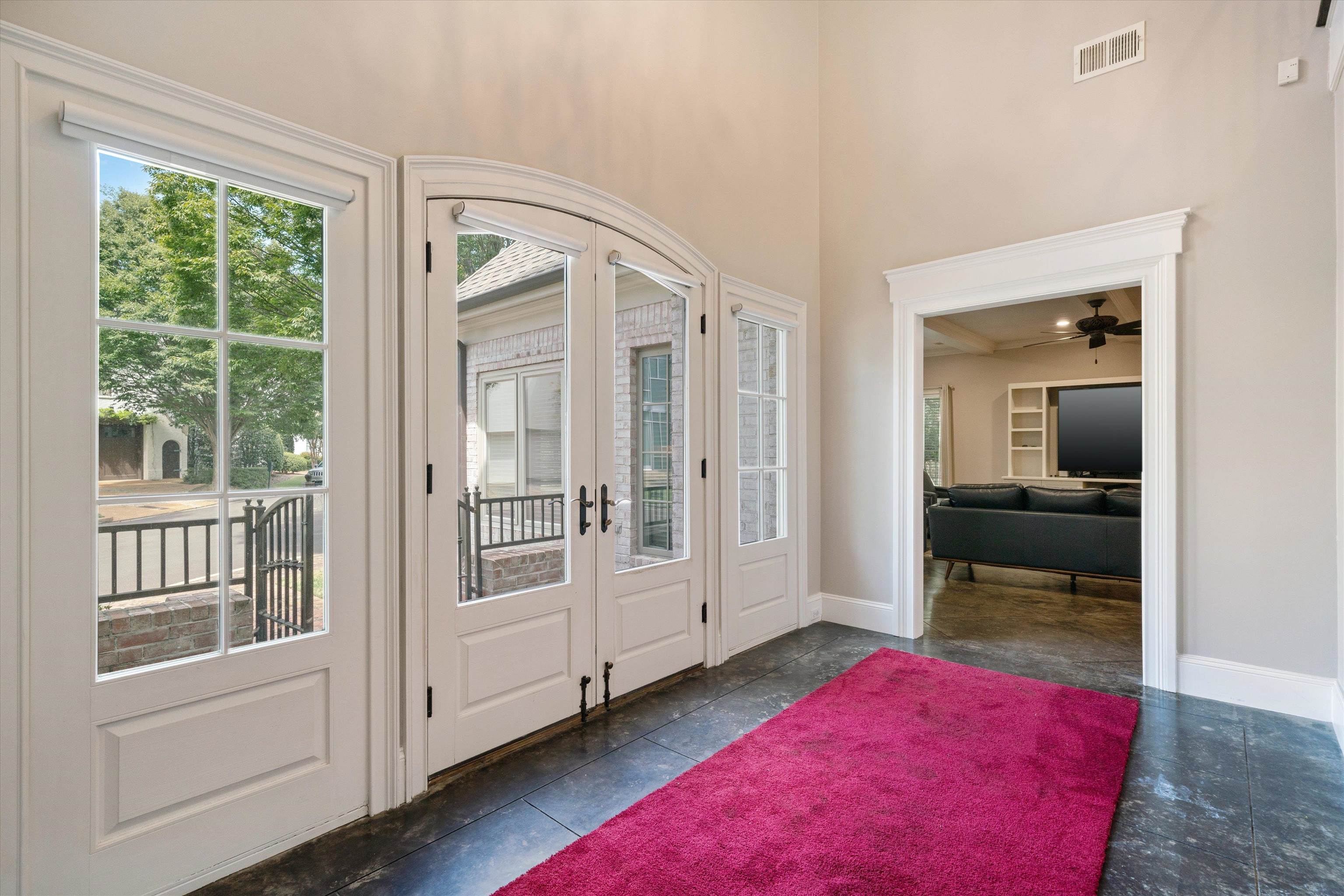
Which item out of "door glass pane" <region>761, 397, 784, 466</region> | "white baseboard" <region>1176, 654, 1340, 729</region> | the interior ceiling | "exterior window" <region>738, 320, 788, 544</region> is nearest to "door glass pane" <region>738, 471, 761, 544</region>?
"exterior window" <region>738, 320, 788, 544</region>

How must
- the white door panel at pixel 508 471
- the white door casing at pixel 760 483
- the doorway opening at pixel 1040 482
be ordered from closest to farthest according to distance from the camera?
1. the white door panel at pixel 508 471
2. the white door casing at pixel 760 483
3. the doorway opening at pixel 1040 482

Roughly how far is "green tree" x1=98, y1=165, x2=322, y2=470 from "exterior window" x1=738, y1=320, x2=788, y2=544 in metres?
2.37

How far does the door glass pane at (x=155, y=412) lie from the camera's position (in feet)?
5.39

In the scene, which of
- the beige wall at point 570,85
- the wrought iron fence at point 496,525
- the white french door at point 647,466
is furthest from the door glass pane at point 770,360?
the wrought iron fence at point 496,525

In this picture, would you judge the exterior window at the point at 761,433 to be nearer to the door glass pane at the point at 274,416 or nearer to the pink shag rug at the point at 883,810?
the pink shag rug at the point at 883,810

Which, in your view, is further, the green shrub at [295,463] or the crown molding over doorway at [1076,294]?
the crown molding over doorway at [1076,294]

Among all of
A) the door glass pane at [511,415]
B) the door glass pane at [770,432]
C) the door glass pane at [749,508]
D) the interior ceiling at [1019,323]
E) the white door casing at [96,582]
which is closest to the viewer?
the white door casing at [96,582]

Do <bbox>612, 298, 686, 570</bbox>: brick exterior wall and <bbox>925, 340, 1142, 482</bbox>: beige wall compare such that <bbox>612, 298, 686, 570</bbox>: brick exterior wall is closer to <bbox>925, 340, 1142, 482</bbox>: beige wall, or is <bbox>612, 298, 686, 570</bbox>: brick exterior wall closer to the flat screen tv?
<bbox>925, 340, 1142, 482</bbox>: beige wall

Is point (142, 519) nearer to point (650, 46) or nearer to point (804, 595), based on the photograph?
point (650, 46)

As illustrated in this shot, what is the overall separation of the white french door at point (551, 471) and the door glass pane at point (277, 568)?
39cm

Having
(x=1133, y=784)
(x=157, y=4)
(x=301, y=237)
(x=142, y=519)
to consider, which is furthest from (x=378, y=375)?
(x=1133, y=784)

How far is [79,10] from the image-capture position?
158 cm

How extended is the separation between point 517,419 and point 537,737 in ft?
4.38

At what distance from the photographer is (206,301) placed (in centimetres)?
179
